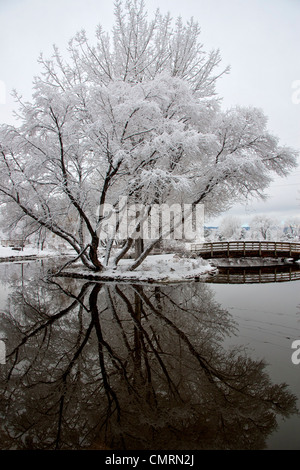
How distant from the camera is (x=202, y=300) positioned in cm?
855

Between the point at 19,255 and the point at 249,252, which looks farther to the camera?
the point at 19,255

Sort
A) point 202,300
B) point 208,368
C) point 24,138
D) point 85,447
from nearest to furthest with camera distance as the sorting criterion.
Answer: point 85,447 < point 208,368 < point 202,300 < point 24,138

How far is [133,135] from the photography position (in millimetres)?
11695

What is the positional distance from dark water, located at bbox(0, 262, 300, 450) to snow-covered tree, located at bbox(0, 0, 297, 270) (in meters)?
5.96

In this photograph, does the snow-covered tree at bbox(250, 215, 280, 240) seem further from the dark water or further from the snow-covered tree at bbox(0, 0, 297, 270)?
the dark water

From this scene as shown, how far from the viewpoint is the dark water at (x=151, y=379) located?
2627 mm

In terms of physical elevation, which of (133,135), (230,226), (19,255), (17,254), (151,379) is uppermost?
(133,135)

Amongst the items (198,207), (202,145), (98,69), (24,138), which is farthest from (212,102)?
(24,138)

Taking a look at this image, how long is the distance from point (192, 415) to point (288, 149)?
12.7 meters

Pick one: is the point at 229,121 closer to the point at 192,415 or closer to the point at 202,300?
the point at 202,300

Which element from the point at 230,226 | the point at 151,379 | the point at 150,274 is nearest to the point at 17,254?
the point at 150,274

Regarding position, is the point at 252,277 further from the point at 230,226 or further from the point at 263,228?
the point at 230,226

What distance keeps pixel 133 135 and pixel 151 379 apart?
34.0ft

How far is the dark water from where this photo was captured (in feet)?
8.62
